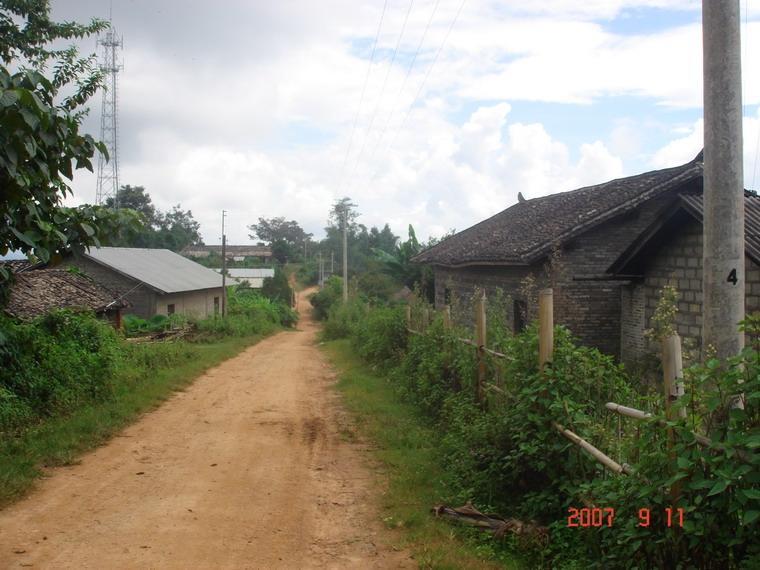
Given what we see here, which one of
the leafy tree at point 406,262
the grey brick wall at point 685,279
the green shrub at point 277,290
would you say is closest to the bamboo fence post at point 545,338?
the grey brick wall at point 685,279

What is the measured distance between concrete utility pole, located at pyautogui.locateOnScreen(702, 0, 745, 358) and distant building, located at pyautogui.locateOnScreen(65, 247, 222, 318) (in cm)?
2406

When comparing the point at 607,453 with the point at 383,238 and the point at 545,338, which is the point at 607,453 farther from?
the point at 383,238

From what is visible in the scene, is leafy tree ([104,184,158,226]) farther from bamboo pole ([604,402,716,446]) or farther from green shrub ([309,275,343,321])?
bamboo pole ([604,402,716,446])

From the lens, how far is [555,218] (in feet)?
54.9

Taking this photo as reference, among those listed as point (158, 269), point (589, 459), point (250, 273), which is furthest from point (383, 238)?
point (589, 459)

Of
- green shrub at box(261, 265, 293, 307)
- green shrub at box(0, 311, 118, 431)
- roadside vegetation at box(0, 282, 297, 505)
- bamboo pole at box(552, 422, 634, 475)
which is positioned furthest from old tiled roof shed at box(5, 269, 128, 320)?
green shrub at box(261, 265, 293, 307)

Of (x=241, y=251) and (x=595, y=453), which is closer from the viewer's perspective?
(x=595, y=453)

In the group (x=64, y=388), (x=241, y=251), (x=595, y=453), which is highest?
(x=241, y=251)

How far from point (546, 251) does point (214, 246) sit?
3002 inches

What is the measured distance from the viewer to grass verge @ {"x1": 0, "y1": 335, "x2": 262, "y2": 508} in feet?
24.1

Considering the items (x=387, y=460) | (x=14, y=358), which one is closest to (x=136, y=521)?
(x=387, y=460)

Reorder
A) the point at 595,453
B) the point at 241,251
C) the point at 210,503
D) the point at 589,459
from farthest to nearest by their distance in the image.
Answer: the point at 241,251 < the point at 210,503 < the point at 589,459 < the point at 595,453

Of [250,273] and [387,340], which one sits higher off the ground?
[250,273]
